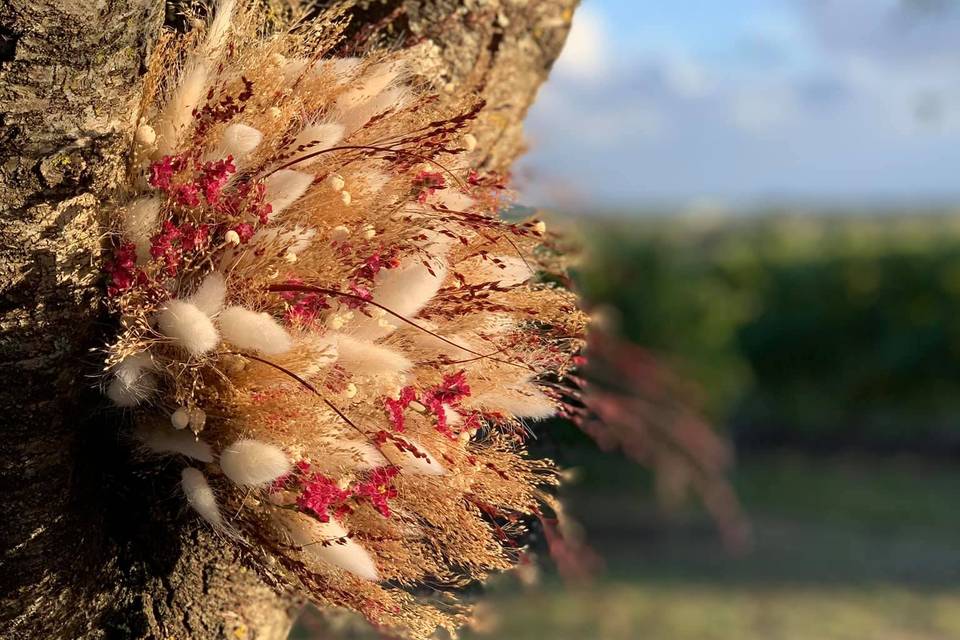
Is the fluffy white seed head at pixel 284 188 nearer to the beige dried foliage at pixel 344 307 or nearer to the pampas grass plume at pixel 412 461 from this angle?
the beige dried foliage at pixel 344 307

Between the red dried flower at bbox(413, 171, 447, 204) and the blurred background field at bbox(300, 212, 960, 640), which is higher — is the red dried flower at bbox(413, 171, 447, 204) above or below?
below

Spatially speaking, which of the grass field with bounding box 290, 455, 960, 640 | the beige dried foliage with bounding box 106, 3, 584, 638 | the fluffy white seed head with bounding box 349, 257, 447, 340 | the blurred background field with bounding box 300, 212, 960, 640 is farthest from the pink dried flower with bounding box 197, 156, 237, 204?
the grass field with bounding box 290, 455, 960, 640

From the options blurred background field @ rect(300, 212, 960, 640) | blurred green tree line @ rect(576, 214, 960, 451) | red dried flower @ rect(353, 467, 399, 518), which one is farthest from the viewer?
blurred green tree line @ rect(576, 214, 960, 451)

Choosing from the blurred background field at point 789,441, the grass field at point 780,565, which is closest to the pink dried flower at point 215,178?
the blurred background field at point 789,441

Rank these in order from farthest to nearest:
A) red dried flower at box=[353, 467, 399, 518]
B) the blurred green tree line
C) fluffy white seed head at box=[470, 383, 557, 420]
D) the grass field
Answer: the blurred green tree line → the grass field → fluffy white seed head at box=[470, 383, 557, 420] → red dried flower at box=[353, 467, 399, 518]

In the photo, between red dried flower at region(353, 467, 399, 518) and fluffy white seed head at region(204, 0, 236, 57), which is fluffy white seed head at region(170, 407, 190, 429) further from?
fluffy white seed head at region(204, 0, 236, 57)

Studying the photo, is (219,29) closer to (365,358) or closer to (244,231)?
(244,231)
